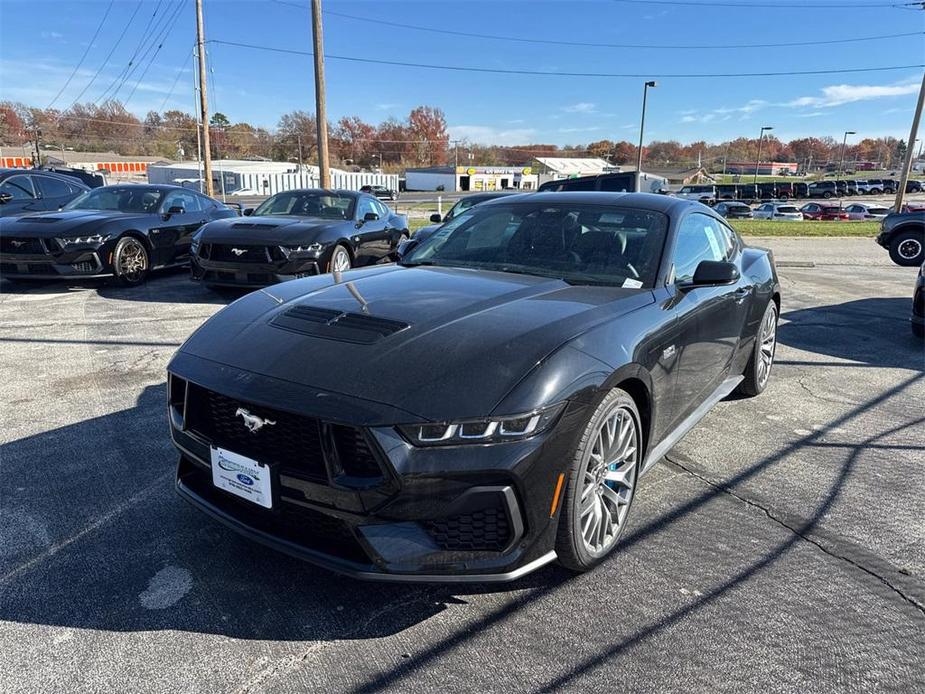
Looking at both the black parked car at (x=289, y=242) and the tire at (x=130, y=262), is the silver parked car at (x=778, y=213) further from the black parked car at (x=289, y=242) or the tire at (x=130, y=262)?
the tire at (x=130, y=262)

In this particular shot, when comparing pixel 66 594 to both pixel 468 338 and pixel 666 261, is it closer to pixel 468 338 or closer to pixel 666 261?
pixel 468 338

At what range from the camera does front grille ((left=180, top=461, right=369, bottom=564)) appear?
7.12ft

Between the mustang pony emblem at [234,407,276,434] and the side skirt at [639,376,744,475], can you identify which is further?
the side skirt at [639,376,744,475]

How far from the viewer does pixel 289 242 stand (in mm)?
7703

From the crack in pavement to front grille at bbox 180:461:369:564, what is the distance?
208 cm

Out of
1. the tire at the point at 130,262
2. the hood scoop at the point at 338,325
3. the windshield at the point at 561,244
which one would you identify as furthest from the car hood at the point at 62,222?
the hood scoop at the point at 338,325

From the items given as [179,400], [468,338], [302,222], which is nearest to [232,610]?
[179,400]

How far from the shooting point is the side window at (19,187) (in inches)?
425

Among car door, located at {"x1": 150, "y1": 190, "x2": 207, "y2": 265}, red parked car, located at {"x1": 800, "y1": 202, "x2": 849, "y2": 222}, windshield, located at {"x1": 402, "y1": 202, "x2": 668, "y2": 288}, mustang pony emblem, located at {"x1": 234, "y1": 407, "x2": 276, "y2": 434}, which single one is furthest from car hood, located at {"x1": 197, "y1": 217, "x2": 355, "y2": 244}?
red parked car, located at {"x1": 800, "y1": 202, "x2": 849, "y2": 222}

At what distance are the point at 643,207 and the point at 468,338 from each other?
5.97ft

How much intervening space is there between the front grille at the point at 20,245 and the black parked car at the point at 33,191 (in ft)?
10.4

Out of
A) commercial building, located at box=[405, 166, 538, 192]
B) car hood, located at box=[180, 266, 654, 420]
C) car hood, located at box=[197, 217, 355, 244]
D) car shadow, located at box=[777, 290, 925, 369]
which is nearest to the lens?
car hood, located at box=[180, 266, 654, 420]

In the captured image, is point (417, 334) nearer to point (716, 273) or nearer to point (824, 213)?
point (716, 273)

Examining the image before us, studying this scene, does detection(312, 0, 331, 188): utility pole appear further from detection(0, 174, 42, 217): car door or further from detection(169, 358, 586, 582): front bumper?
detection(169, 358, 586, 582): front bumper
